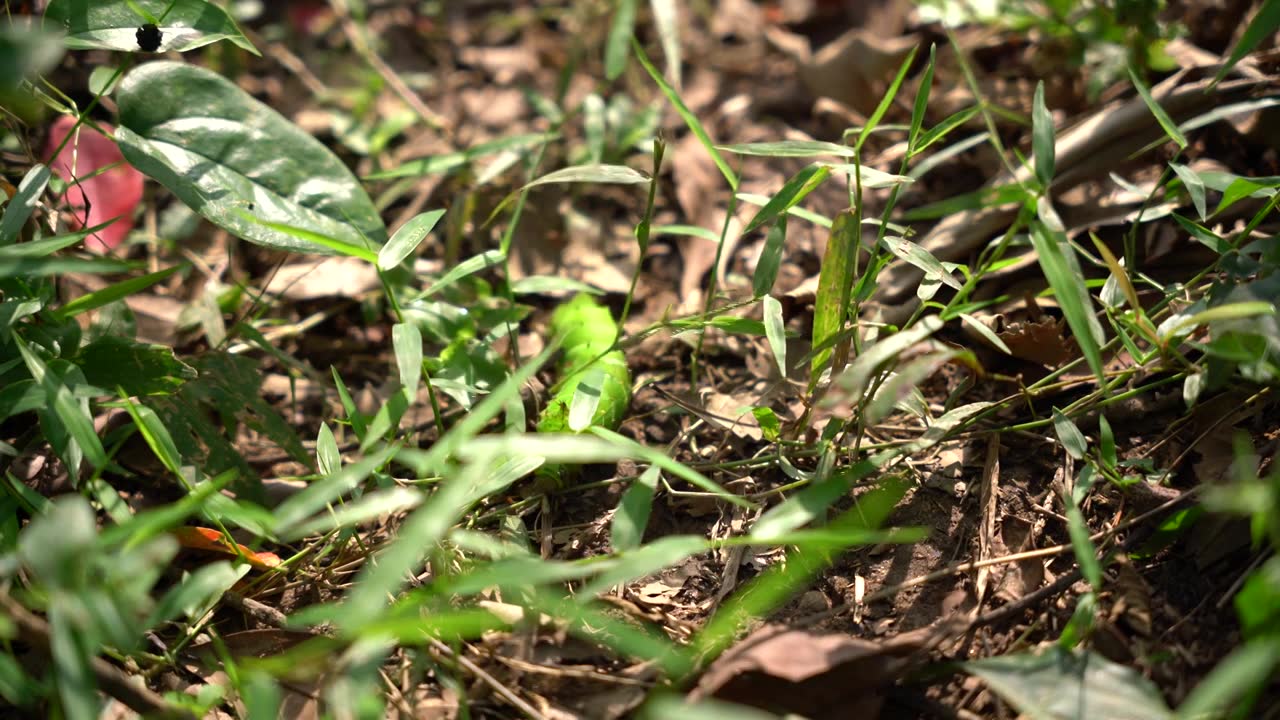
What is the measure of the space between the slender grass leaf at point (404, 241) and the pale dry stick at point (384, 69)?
98 centimetres

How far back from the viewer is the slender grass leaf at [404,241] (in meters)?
1.22

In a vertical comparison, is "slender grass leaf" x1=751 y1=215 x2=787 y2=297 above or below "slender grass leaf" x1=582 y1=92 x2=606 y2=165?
below

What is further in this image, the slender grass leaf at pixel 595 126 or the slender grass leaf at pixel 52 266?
the slender grass leaf at pixel 595 126

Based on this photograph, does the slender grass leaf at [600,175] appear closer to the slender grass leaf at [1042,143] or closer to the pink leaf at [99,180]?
the slender grass leaf at [1042,143]

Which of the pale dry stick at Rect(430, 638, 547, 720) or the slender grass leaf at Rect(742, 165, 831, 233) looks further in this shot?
the slender grass leaf at Rect(742, 165, 831, 233)

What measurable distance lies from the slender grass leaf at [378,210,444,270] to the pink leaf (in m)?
0.77

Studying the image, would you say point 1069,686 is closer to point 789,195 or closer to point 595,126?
point 789,195

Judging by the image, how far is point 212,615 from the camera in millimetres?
1250

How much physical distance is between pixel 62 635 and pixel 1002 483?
3.87 ft

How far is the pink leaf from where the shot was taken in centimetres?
172

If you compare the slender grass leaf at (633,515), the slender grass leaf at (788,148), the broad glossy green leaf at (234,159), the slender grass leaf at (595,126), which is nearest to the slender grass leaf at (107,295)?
the broad glossy green leaf at (234,159)

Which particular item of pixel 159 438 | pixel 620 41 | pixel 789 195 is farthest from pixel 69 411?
pixel 620 41

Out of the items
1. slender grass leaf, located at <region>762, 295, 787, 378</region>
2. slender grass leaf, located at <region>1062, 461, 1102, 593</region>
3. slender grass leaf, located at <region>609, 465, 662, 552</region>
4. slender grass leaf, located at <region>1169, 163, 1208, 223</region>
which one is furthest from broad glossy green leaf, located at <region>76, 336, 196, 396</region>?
slender grass leaf, located at <region>1169, 163, 1208, 223</region>

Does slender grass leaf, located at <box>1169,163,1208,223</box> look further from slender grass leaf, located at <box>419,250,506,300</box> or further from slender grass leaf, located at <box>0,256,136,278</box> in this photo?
slender grass leaf, located at <box>0,256,136,278</box>
